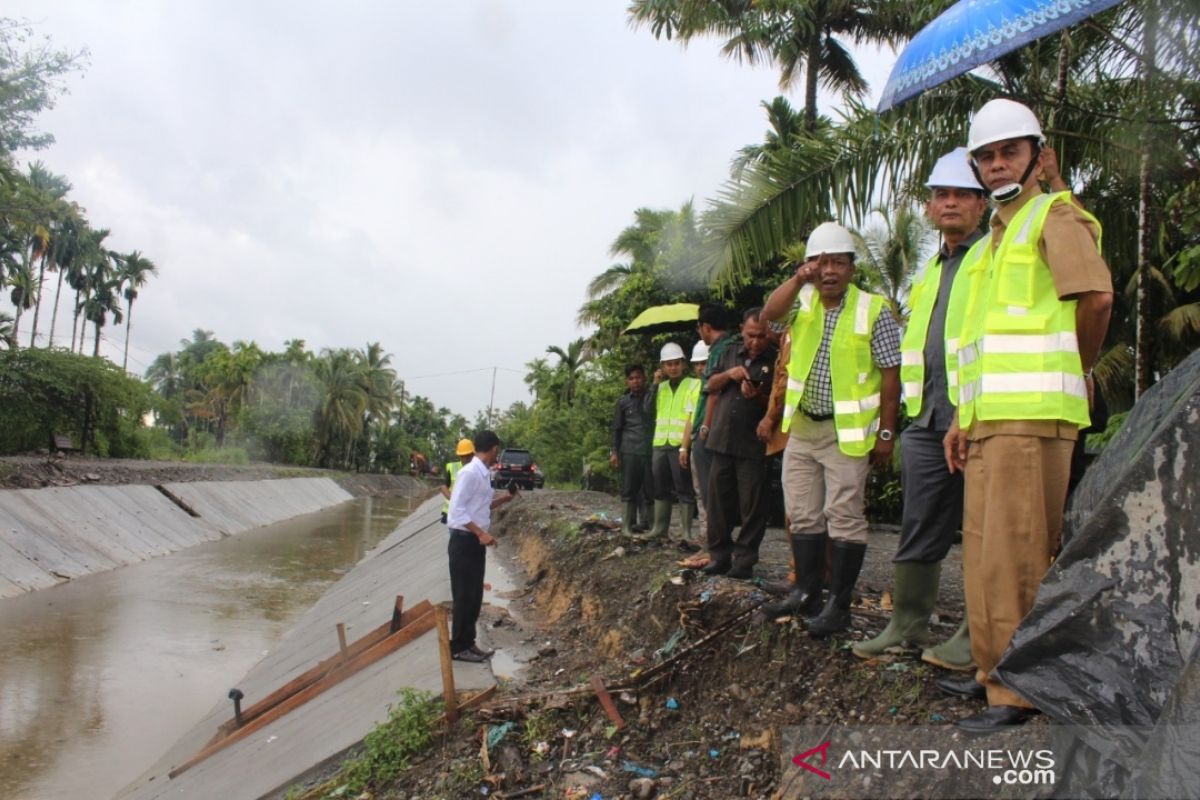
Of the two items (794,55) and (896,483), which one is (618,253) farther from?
(896,483)

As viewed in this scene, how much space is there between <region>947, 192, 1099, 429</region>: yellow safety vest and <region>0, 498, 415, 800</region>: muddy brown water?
23.0 feet

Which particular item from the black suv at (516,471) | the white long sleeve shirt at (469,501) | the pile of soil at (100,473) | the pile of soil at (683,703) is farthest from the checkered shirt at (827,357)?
the black suv at (516,471)

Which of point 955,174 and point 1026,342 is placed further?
point 955,174

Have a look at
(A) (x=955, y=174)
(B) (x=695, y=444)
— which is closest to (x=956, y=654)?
(A) (x=955, y=174)

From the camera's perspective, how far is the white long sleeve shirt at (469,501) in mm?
6253

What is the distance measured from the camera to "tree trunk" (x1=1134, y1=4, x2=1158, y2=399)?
16.5 ft

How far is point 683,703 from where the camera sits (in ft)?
13.2

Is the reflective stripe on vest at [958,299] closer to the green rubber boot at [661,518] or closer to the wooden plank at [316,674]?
the green rubber boot at [661,518]

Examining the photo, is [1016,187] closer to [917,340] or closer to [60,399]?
[917,340]

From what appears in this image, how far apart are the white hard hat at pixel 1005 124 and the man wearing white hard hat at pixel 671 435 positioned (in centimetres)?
441

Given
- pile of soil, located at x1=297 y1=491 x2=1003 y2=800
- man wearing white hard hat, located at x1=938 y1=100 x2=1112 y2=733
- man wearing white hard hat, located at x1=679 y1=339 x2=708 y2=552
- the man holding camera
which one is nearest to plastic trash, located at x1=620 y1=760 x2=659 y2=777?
pile of soil, located at x1=297 y1=491 x2=1003 y2=800

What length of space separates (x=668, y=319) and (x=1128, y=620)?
20.2 feet

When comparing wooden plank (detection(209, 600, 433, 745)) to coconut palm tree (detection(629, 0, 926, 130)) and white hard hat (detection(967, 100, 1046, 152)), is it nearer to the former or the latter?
white hard hat (detection(967, 100, 1046, 152))

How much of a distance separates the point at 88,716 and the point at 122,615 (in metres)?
4.33
